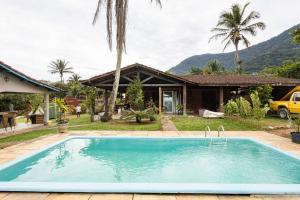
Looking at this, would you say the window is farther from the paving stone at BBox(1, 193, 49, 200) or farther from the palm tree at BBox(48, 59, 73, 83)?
the palm tree at BBox(48, 59, 73, 83)

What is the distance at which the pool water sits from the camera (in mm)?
6711

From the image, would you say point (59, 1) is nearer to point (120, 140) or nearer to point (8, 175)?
point (120, 140)

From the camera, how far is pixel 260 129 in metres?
13.7

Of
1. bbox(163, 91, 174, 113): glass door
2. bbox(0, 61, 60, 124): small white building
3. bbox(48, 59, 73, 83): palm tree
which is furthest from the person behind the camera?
bbox(48, 59, 73, 83): palm tree

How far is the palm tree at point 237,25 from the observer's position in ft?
120

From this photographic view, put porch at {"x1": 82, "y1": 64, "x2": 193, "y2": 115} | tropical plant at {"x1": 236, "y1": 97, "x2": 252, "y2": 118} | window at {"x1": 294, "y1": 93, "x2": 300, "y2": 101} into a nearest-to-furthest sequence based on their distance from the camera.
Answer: tropical plant at {"x1": 236, "y1": 97, "x2": 252, "y2": 118} < window at {"x1": 294, "y1": 93, "x2": 300, "y2": 101} < porch at {"x1": 82, "y1": 64, "x2": 193, "y2": 115}

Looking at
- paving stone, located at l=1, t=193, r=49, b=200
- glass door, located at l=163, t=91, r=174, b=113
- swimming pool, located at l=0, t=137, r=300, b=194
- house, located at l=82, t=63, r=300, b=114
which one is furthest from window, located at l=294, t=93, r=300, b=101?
paving stone, located at l=1, t=193, r=49, b=200

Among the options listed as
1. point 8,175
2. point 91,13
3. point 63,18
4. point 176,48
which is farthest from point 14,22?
point 176,48

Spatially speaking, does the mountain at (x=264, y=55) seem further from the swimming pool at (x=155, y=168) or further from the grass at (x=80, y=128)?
the swimming pool at (x=155, y=168)

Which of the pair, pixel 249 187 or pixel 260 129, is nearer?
pixel 249 187

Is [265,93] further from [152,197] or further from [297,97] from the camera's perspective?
[152,197]

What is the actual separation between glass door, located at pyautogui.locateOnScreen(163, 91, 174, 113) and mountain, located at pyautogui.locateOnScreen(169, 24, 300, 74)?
18.4 metres

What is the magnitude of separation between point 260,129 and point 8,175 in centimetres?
1237

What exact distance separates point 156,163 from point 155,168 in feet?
1.87
